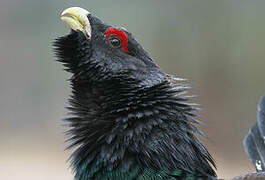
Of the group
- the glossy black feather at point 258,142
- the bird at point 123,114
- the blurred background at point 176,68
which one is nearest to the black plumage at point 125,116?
the bird at point 123,114

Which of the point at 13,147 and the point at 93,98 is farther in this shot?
the point at 13,147

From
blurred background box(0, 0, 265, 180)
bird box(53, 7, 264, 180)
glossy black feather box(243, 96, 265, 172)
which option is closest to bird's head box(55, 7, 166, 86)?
bird box(53, 7, 264, 180)

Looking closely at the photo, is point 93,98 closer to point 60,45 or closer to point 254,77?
point 60,45

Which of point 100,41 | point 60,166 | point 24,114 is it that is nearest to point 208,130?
point 60,166

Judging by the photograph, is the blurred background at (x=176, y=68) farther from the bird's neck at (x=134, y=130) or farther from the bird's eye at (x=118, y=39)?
the bird's neck at (x=134, y=130)

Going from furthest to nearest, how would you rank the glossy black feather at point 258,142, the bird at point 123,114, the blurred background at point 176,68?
1. the blurred background at point 176,68
2. the glossy black feather at point 258,142
3. the bird at point 123,114

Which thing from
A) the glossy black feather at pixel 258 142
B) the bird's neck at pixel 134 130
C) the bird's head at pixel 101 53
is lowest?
the glossy black feather at pixel 258 142

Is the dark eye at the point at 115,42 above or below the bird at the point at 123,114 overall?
above

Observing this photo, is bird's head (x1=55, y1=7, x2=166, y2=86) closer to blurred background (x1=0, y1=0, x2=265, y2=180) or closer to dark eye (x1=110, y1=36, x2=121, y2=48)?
dark eye (x1=110, y1=36, x2=121, y2=48)
